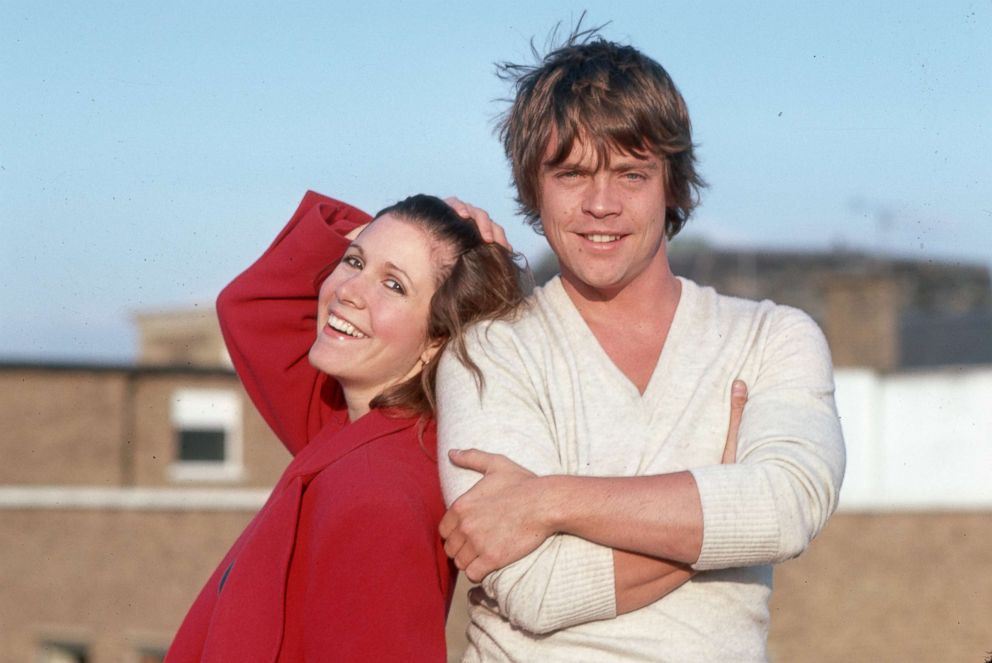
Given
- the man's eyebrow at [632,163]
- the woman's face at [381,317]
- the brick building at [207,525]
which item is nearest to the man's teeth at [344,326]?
the woman's face at [381,317]

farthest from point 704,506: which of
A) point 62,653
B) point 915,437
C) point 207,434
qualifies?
point 207,434

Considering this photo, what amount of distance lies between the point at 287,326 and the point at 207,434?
914 inches

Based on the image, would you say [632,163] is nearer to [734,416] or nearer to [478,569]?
[734,416]

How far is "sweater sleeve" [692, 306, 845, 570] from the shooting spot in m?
2.57

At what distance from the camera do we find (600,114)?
2.75 m

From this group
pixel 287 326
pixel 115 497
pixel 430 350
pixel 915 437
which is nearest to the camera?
pixel 430 350

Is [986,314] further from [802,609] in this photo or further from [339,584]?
[339,584]

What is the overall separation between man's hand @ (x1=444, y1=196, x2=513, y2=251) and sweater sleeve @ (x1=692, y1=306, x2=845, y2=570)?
677 millimetres

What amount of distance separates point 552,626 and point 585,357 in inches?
21.9

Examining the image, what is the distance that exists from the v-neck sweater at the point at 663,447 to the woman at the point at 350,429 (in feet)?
0.38

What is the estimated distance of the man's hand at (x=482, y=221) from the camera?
3146mm

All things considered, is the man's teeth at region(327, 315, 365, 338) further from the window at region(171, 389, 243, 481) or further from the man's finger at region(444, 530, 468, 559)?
the window at region(171, 389, 243, 481)

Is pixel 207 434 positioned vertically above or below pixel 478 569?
below

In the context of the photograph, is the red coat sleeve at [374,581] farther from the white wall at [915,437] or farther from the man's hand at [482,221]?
the white wall at [915,437]
